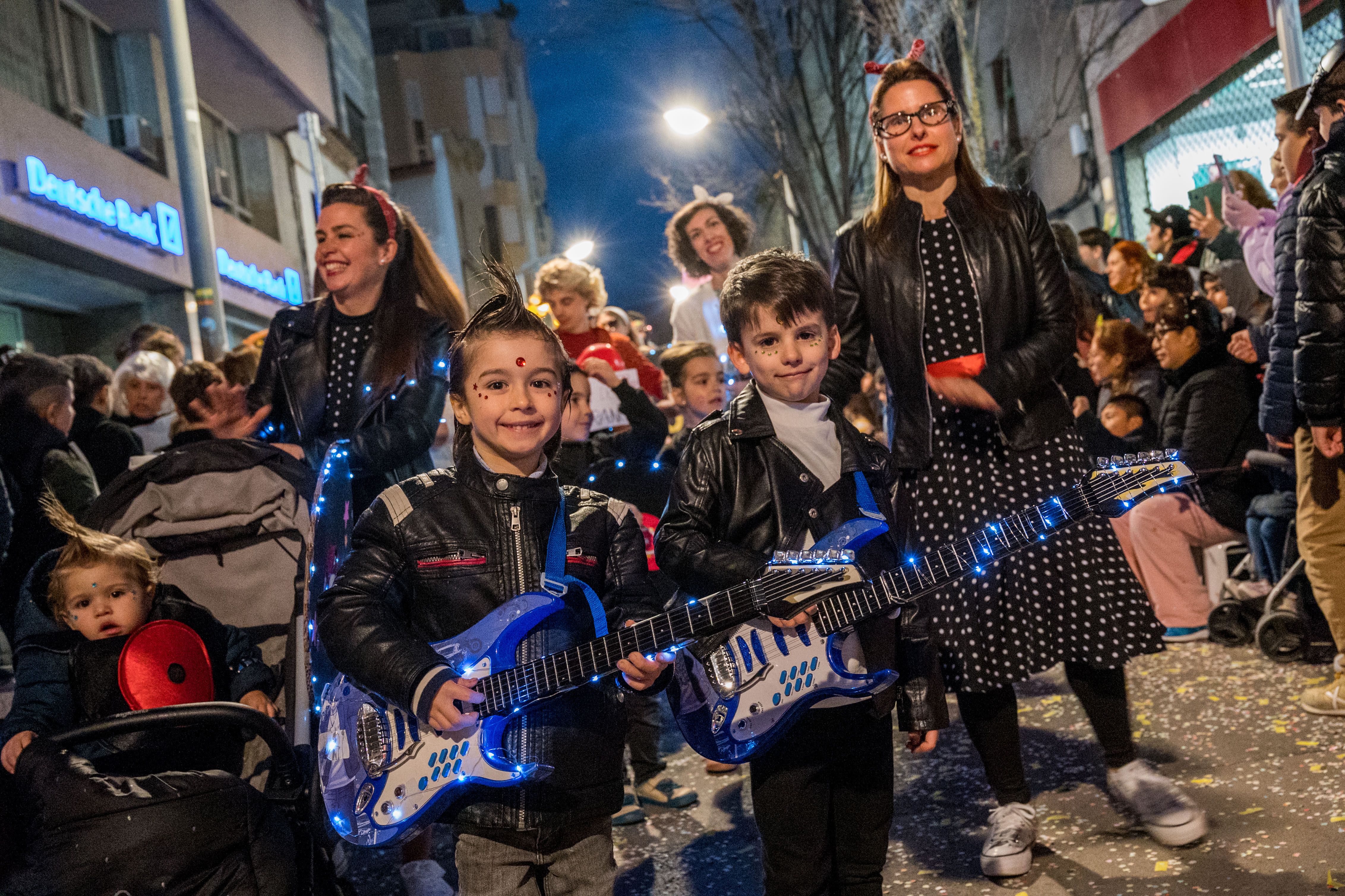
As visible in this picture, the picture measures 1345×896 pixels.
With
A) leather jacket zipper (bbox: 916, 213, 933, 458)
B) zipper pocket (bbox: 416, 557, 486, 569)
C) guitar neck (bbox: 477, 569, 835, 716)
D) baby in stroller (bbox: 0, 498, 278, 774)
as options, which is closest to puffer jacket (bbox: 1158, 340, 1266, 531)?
leather jacket zipper (bbox: 916, 213, 933, 458)

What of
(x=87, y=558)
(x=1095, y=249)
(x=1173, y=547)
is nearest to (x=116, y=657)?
(x=87, y=558)

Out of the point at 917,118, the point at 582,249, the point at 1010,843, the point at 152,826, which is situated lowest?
the point at 1010,843

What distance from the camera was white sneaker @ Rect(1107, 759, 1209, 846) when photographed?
334cm

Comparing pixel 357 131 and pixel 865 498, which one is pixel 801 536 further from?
pixel 357 131

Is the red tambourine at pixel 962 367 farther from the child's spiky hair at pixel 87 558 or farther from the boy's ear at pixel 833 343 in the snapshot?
the child's spiky hair at pixel 87 558

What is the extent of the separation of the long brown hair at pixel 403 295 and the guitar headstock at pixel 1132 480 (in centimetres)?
207

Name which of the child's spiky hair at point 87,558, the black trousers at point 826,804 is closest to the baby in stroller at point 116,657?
the child's spiky hair at point 87,558

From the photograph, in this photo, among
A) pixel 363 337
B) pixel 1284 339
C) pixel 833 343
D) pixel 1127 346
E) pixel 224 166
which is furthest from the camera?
pixel 224 166

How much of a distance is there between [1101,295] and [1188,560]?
9.04 feet

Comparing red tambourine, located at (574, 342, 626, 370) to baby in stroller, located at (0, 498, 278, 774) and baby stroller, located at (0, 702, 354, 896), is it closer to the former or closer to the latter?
baby in stroller, located at (0, 498, 278, 774)

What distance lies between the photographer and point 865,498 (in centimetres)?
293

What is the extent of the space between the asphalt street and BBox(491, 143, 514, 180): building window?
48.5 m

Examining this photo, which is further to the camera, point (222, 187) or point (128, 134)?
point (222, 187)

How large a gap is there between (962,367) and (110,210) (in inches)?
500
